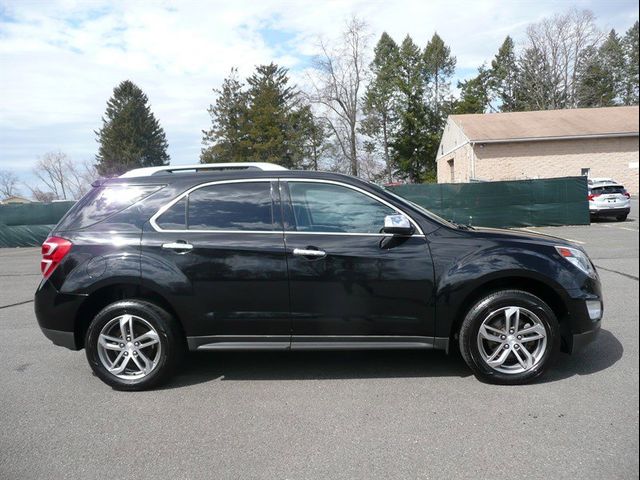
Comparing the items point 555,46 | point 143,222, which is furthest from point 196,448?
point 555,46

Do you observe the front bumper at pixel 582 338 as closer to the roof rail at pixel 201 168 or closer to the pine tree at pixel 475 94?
the roof rail at pixel 201 168

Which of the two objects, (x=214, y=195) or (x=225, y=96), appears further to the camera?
(x=225, y=96)

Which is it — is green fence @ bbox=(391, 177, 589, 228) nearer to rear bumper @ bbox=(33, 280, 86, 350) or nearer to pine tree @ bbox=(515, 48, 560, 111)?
pine tree @ bbox=(515, 48, 560, 111)

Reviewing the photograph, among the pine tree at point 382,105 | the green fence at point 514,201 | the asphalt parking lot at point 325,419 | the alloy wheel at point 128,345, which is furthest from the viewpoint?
the pine tree at point 382,105

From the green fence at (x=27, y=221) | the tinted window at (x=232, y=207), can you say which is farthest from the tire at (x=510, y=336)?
the green fence at (x=27, y=221)

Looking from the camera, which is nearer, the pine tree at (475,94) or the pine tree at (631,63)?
the pine tree at (631,63)

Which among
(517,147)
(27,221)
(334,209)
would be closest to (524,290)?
(334,209)

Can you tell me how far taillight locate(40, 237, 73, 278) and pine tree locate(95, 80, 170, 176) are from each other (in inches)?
2453

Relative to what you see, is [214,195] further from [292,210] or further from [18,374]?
[18,374]

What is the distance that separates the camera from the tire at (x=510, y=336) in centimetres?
374

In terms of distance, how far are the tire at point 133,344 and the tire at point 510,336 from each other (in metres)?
2.46

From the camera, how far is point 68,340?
3.99 metres

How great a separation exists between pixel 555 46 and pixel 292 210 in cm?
225

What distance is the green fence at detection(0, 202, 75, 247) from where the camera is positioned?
1947cm
